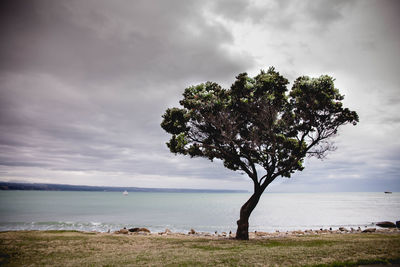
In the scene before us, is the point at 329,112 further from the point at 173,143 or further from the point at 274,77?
the point at 173,143

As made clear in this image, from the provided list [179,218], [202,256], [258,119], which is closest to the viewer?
[202,256]

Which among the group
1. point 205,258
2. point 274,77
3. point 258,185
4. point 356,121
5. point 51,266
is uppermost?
point 274,77

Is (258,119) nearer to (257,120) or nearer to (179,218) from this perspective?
(257,120)

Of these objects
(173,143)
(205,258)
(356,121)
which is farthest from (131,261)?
(356,121)

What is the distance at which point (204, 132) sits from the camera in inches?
826

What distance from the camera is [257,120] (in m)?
19.8

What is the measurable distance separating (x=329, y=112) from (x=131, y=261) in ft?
60.1

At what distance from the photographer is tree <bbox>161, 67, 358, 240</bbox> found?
18688 mm

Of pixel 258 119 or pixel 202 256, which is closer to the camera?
pixel 202 256

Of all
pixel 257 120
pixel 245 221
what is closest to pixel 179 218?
pixel 245 221

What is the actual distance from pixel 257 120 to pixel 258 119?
37 centimetres

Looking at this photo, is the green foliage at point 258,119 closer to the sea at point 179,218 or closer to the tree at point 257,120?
the tree at point 257,120

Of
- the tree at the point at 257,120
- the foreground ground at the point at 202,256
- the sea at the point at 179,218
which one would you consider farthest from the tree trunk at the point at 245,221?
the sea at the point at 179,218

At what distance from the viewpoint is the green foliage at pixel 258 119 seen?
18.7 meters
